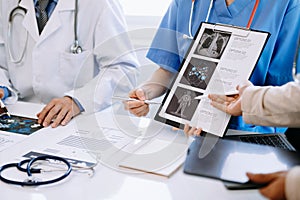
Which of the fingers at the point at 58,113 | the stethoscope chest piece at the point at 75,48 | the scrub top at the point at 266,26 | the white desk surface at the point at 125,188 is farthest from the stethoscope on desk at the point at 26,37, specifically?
the white desk surface at the point at 125,188

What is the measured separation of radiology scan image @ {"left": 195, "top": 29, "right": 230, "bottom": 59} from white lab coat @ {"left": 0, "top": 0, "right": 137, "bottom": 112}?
30 cm

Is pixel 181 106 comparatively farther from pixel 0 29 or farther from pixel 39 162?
pixel 0 29

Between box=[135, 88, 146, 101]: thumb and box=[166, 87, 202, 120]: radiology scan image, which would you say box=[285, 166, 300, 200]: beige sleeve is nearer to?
box=[166, 87, 202, 120]: radiology scan image

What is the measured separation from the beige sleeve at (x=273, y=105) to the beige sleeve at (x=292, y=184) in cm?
21

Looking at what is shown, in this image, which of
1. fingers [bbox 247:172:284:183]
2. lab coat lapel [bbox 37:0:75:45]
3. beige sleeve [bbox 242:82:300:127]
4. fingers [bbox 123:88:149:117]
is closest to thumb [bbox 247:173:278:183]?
fingers [bbox 247:172:284:183]

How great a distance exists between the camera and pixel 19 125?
3.52 ft

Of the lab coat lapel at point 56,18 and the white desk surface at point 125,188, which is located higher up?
the lab coat lapel at point 56,18

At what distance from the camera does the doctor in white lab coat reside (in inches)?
50.0

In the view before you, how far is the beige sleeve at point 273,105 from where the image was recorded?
756 millimetres

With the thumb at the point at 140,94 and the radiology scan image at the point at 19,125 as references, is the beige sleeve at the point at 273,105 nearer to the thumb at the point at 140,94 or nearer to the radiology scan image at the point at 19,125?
the thumb at the point at 140,94

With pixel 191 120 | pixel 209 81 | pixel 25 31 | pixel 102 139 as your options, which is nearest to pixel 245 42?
pixel 209 81

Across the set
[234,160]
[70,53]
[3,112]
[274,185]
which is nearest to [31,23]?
[70,53]

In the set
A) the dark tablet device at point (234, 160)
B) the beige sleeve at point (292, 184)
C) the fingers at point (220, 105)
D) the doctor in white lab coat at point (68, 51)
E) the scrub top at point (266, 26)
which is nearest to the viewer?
the beige sleeve at point (292, 184)

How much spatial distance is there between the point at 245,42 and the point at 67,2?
0.62m
